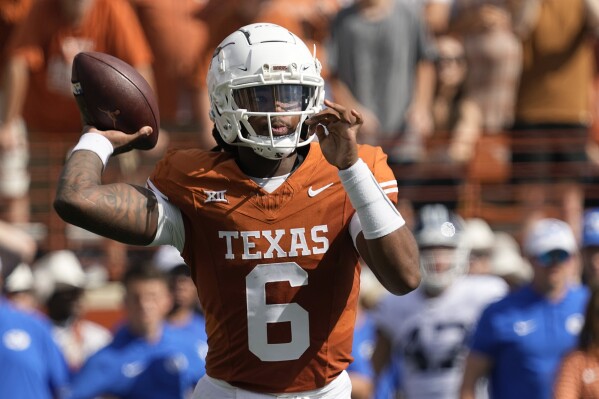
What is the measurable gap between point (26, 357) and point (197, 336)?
88 cm

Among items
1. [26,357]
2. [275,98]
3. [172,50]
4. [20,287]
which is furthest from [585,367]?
[172,50]

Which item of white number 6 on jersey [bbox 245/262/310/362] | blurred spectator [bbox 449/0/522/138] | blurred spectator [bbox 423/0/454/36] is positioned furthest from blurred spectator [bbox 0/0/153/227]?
white number 6 on jersey [bbox 245/262/310/362]

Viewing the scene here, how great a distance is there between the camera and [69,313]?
26.1ft

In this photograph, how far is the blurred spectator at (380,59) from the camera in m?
8.77

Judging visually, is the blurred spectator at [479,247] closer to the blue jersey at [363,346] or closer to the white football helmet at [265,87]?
the blue jersey at [363,346]

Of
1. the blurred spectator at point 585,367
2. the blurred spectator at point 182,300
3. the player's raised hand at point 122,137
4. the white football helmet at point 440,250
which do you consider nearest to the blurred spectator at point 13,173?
the blurred spectator at point 182,300

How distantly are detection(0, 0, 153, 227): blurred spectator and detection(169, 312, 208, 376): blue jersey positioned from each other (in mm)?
1671

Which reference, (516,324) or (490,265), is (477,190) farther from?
(516,324)

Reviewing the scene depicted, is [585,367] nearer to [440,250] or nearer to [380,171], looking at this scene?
[440,250]

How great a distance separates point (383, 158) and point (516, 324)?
3.09 m

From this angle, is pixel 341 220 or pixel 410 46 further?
pixel 410 46

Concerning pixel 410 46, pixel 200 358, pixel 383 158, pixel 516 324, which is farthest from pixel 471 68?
pixel 383 158

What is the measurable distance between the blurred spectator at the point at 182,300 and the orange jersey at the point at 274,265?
297 cm

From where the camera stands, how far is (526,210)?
888 cm
